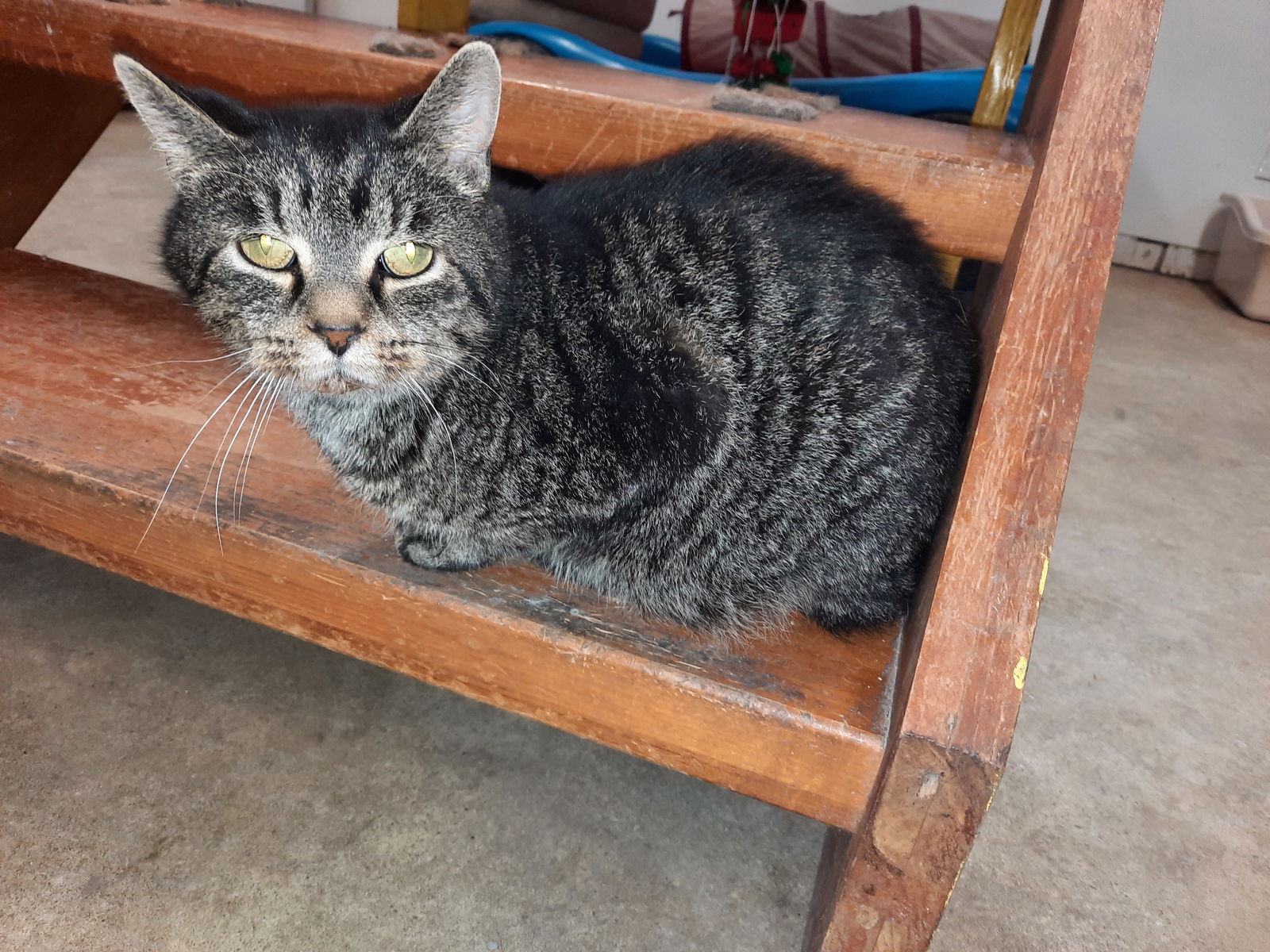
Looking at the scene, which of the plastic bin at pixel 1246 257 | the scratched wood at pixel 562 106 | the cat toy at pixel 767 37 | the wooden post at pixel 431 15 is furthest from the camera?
the plastic bin at pixel 1246 257

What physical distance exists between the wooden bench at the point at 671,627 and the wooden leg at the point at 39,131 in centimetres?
48

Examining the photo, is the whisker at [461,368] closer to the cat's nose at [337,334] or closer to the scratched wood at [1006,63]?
the cat's nose at [337,334]

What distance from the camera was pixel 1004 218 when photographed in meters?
1.06

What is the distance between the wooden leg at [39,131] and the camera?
1751 millimetres

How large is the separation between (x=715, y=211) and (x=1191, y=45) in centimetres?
387

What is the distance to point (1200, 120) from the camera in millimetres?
3863

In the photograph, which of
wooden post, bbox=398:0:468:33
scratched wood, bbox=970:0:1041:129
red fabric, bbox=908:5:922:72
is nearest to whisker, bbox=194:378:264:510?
wooden post, bbox=398:0:468:33

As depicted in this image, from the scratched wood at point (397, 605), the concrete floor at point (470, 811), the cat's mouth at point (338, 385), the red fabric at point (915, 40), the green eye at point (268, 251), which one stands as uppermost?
the red fabric at point (915, 40)

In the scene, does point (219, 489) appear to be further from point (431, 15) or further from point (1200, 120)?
point (1200, 120)

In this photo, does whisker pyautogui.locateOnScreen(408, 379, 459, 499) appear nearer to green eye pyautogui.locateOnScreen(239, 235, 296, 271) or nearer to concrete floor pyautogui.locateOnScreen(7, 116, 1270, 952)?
green eye pyautogui.locateOnScreen(239, 235, 296, 271)

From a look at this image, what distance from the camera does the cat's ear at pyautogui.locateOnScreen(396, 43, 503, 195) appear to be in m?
0.90

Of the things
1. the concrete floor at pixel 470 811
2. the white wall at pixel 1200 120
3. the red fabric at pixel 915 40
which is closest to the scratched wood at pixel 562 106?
the concrete floor at pixel 470 811

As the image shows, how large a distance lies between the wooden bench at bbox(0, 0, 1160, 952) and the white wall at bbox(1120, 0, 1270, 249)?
320 centimetres

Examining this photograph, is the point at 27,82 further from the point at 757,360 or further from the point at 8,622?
the point at 757,360
